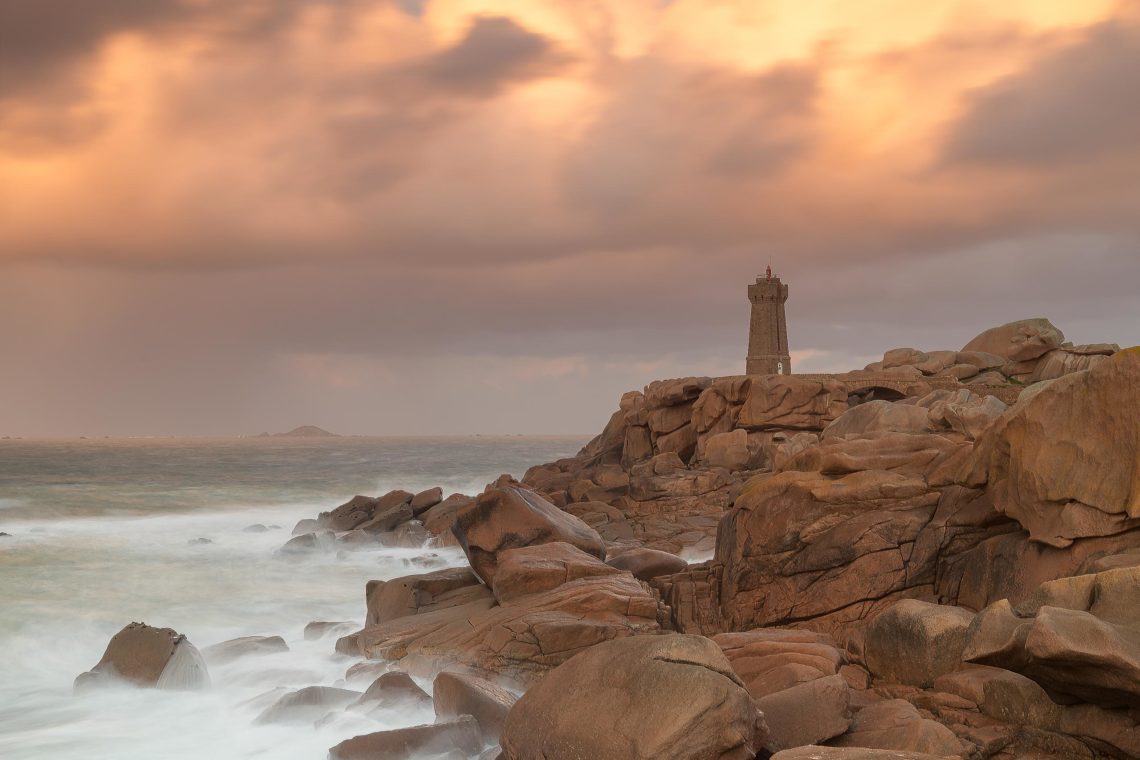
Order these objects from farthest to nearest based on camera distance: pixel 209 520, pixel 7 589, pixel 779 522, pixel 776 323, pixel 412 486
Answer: pixel 412 486 < pixel 776 323 < pixel 209 520 < pixel 7 589 < pixel 779 522

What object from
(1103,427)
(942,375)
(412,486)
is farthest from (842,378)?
(412,486)

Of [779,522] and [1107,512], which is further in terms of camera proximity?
[779,522]

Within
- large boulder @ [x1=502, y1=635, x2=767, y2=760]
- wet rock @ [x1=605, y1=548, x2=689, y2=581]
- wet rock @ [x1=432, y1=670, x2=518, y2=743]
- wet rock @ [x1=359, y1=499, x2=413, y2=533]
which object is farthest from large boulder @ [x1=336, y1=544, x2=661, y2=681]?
wet rock @ [x1=359, y1=499, x2=413, y2=533]

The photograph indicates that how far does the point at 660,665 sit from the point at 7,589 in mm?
22970

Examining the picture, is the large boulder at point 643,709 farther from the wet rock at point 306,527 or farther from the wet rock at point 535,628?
the wet rock at point 306,527

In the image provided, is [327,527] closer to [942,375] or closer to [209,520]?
[209,520]

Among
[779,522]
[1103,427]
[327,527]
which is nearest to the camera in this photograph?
[1103,427]

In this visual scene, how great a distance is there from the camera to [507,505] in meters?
16.6

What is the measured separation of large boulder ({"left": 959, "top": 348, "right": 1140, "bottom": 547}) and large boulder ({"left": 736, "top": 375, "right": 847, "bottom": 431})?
25924mm

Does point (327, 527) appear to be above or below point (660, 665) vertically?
below

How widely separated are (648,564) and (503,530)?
9.03 ft

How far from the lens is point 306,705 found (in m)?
12.7

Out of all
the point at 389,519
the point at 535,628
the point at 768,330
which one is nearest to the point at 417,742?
the point at 535,628

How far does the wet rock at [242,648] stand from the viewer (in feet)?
53.8
